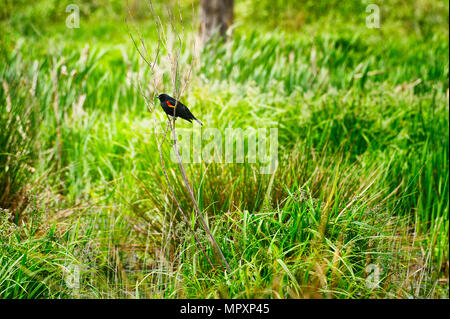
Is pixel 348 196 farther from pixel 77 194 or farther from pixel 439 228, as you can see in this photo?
pixel 77 194

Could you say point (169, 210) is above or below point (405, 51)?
below

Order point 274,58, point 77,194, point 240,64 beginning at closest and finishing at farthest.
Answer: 1. point 77,194
2. point 240,64
3. point 274,58

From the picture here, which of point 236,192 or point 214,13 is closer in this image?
point 236,192

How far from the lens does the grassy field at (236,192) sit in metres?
2.25

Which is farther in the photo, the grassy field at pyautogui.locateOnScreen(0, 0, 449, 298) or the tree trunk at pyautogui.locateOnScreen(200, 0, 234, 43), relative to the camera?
the tree trunk at pyautogui.locateOnScreen(200, 0, 234, 43)

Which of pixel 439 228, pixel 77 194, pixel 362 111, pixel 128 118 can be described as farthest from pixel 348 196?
pixel 128 118

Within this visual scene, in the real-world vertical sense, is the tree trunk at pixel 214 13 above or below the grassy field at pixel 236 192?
above

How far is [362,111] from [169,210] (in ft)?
7.91

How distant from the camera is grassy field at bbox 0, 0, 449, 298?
88.6 inches

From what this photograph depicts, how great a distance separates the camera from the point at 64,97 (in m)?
4.63

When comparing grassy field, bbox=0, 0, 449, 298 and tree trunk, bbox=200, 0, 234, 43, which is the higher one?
tree trunk, bbox=200, 0, 234, 43

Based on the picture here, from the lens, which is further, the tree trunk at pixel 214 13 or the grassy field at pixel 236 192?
the tree trunk at pixel 214 13

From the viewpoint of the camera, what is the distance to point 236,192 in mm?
2732

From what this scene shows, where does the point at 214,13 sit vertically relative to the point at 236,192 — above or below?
above
